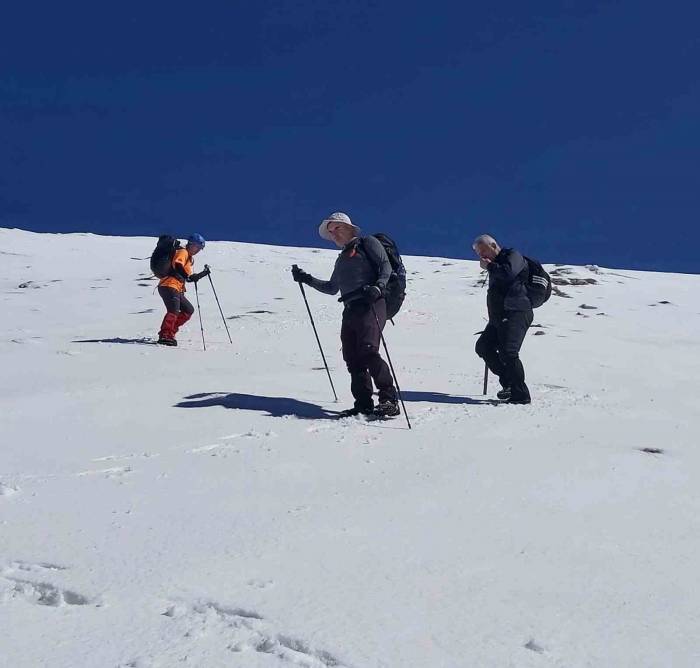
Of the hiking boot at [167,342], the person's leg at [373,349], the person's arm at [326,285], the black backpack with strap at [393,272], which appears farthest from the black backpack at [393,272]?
the hiking boot at [167,342]

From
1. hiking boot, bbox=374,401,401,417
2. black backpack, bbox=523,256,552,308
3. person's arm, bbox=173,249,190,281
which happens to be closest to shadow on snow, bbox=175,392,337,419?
hiking boot, bbox=374,401,401,417

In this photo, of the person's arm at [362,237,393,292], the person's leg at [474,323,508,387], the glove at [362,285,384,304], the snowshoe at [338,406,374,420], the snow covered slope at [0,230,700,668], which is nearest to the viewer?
the snow covered slope at [0,230,700,668]

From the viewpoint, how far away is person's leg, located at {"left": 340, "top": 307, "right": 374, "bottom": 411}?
6860 mm

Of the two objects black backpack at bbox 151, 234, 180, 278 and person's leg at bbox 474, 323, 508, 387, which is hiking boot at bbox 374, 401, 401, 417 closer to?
person's leg at bbox 474, 323, 508, 387

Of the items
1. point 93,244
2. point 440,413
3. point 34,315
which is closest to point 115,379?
point 440,413

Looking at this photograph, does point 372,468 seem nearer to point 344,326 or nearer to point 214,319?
point 344,326

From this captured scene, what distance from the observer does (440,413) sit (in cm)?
697

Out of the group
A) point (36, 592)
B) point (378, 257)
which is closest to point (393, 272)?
point (378, 257)

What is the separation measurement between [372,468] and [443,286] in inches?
666

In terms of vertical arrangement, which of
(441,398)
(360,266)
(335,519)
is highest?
(360,266)

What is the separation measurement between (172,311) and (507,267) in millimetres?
5807

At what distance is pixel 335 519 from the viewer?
154 inches

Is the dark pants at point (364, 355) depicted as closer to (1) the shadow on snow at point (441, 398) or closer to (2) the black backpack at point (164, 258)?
(1) the shadow on snow at point (441, 398)

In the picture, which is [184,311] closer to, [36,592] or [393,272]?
[393,272]
